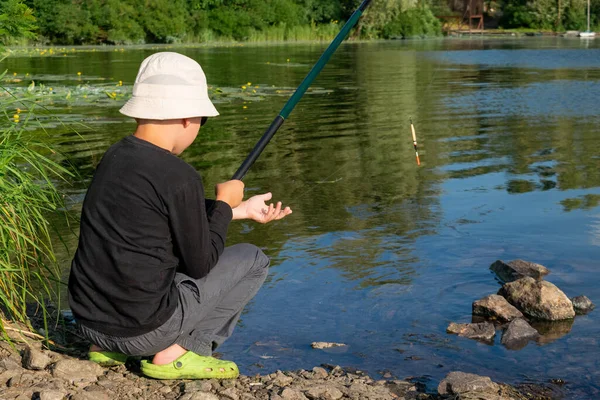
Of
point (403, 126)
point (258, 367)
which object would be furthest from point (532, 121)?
point (258, 367)

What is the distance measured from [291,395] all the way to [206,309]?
484 millimetres

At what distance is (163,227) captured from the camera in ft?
10.2

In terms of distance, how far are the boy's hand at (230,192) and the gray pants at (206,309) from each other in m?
0.21

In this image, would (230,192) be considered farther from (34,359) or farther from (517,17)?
(517,17)

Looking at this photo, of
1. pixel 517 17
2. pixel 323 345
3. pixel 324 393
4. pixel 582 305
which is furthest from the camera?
pixel 517 17

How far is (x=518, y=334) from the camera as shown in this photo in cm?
446

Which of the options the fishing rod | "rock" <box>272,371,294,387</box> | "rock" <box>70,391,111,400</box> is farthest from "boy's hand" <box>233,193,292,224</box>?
"rock" <box>70,391,111,400</box>

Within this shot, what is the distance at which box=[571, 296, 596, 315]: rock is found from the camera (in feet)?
15.7

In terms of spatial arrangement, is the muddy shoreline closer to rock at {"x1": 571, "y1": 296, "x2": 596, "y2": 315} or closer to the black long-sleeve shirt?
the black long-sleeve shirt

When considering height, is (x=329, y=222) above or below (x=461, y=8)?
below

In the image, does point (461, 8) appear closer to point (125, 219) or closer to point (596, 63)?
point (596, 63)

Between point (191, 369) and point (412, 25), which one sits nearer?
point (191, 369)

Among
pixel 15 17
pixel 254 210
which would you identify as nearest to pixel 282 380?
pixel 254 210

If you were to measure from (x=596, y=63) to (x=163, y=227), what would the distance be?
24416 mm
